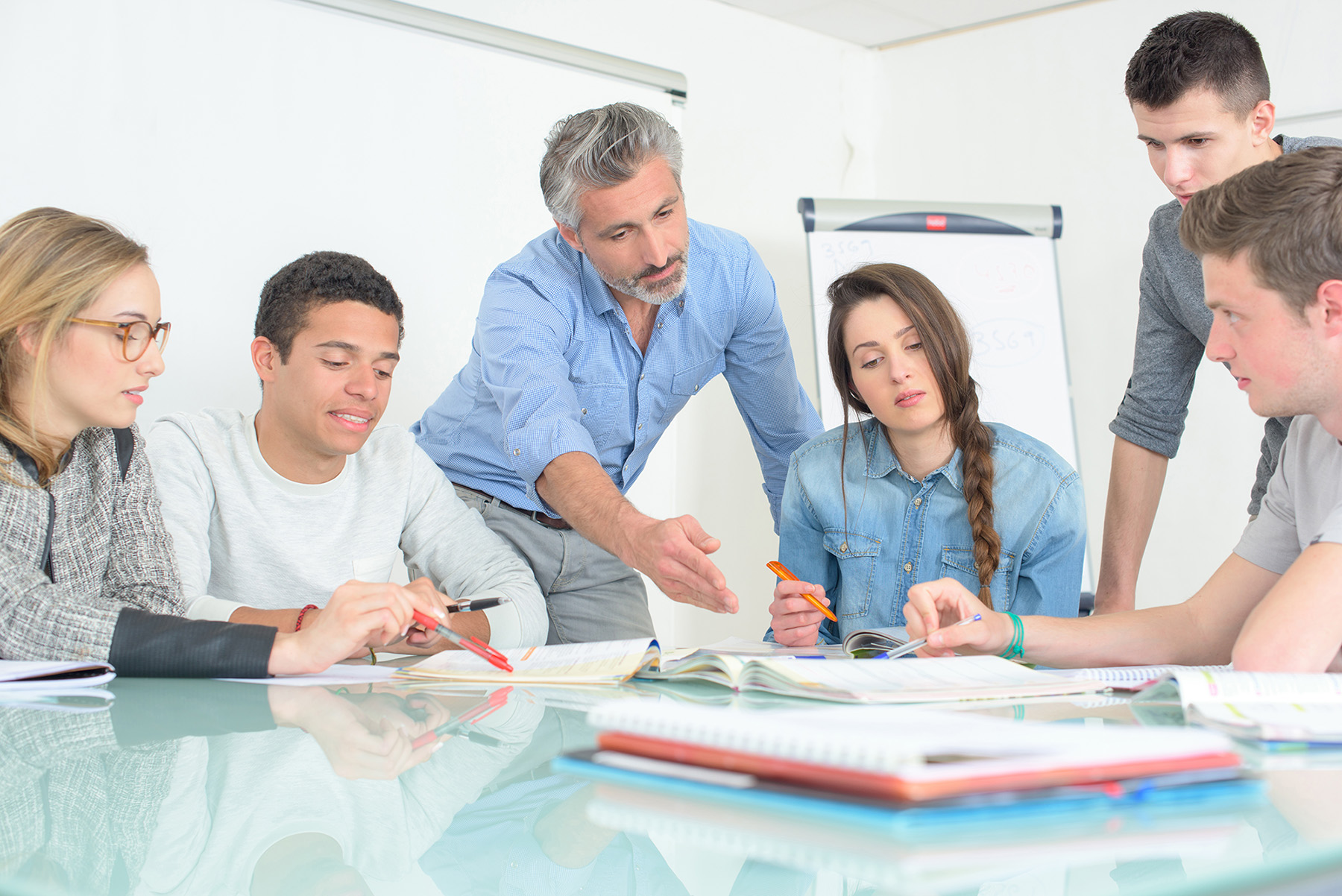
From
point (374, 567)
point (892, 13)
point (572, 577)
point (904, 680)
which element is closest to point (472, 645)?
point (904, 680)

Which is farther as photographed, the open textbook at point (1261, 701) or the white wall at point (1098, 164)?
the white wall at point (1098, 164)

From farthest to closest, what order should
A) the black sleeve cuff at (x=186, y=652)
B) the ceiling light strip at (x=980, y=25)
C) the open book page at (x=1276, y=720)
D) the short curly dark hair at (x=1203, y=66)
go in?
1. the ceiling light strip at (x=980, y=25)
2. the short curly dark hair at (x=1203, y=66)
3. the black sleeve cuff at (x=186, y=652)
4. the open book page at (x=1276, y=720)

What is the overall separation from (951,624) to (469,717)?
697 millimetres

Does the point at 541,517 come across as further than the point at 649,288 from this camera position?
Yes

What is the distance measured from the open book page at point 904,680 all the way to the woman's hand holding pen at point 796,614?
37 cm

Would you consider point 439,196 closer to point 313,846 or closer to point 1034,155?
point 1034,155

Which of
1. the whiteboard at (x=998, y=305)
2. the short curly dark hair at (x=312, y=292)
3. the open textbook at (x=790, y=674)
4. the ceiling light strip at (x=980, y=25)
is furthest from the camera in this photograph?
the ceiling light strip at (x=980, y=25)

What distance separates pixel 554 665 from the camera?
1.26 meters

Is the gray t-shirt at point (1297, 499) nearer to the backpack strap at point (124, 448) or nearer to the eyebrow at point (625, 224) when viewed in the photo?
the eyebrow at point (625, 224)

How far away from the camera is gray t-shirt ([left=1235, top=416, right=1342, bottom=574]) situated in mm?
1255

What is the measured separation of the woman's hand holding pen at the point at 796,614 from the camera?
156 cm

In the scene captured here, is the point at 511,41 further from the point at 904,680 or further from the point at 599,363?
the point at 904,680

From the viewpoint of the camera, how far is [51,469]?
1.40m

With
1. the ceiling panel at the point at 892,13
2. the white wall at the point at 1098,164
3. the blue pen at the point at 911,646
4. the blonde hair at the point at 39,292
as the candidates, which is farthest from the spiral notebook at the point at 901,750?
the ceiling panel at the point at 892,13
